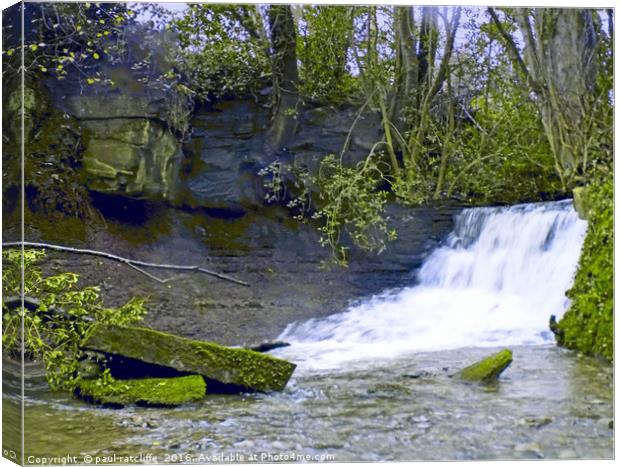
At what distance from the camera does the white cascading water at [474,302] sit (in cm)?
575

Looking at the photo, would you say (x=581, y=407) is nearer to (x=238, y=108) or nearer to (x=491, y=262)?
(x=491, y=262)

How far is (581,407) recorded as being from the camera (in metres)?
5.56

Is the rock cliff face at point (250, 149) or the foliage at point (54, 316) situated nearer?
the foliage at point (54, 316)

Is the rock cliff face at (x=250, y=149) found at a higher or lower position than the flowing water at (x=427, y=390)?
higher

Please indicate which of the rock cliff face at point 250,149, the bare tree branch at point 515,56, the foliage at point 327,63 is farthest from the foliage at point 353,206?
the bare tree branch at point 515,56

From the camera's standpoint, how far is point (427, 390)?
5594 millimetres

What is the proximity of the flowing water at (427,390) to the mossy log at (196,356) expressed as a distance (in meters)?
0.11

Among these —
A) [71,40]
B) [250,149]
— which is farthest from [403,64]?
[71,40]

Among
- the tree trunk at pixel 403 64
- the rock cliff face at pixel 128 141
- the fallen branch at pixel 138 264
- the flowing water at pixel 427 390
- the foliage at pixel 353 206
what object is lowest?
the flowing water at pixel 427 390

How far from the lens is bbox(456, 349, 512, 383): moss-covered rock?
18.5 ft

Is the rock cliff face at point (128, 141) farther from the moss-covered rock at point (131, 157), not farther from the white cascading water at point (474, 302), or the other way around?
the white cascading water at point (474, 302)

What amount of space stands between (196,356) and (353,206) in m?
1.50

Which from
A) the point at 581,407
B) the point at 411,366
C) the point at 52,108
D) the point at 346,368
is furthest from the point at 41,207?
the point at 581,407

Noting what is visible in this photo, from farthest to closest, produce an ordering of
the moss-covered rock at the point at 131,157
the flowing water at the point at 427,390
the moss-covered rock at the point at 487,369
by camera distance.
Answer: the moss-covered rock at the point at 131,157
the moss-covered rock at the point at 487,369
the flowing water at the point at 427,390
